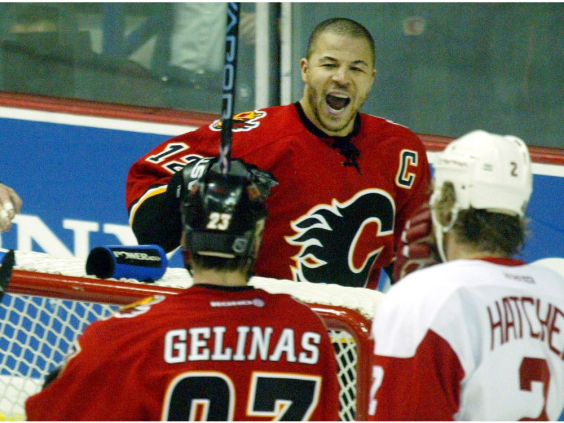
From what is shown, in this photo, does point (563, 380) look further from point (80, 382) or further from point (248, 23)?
point (248, 23)

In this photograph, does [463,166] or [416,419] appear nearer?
[416,419]

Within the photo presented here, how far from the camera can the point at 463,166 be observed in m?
1.79

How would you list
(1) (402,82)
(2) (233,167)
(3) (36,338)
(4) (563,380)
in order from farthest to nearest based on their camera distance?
(1) (402,82)
(3) (36,338)
(2) (233,167)
(4) (563,380)


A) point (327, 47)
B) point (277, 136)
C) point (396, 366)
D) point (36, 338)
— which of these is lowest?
point (36, 338)

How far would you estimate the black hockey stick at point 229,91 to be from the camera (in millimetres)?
1990

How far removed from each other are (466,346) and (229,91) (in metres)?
0.68

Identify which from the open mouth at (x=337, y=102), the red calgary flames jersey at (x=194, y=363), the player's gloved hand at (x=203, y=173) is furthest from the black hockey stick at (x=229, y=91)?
the open mouth at (x=337, y=102)

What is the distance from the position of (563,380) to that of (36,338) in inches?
49.2

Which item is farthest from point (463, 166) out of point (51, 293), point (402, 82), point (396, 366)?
point (402, 82)

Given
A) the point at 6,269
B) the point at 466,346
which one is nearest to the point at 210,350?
the point at 466,346

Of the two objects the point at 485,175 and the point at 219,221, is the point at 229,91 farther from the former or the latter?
the point at 485,175

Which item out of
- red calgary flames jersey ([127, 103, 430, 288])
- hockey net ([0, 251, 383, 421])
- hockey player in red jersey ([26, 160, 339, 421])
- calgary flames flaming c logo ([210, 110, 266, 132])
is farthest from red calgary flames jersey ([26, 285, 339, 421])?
calgary flames flaming c logo ([210, 110, 266, 132])

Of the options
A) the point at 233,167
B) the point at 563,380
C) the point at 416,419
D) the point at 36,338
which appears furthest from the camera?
the point at 36,338

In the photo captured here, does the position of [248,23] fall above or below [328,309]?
above
